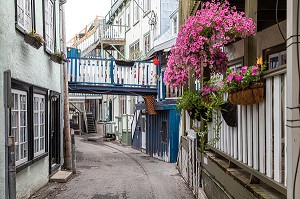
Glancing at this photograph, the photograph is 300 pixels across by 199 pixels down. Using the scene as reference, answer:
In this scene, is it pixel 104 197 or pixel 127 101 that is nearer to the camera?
pixel 104 197

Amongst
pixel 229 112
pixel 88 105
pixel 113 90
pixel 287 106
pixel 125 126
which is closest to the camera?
pixel 287 106

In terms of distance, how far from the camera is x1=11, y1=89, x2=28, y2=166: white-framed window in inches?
302

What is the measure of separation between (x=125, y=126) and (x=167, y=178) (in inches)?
545

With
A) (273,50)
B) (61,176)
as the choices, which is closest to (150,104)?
(61,176)

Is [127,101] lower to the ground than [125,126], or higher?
higher

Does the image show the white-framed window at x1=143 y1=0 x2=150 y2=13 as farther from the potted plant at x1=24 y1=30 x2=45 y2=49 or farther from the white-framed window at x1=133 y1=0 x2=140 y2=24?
the potted plant at x1=24 y1=30 x2=45 y2=49

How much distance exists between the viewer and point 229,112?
4.98 m

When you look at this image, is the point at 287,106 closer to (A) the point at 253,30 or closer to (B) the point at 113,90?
(A) the point at 253,30

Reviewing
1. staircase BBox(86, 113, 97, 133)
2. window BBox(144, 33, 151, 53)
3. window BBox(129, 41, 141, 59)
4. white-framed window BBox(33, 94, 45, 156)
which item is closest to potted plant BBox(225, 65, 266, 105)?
white-framed window BBox(33, 94, 45, 156)

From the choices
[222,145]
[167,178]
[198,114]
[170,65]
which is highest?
[170,65]

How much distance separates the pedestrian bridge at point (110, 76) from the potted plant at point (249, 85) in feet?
41.3

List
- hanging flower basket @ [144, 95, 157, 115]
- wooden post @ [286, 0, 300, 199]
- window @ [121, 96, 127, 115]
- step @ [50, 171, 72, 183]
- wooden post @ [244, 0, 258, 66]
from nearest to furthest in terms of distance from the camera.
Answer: wooden post @ [286, 0, 300, 199] → wooden post @ [244, 0, 258, 66] → step @ [50, 171, 72, 183] → hanging flower basket @ [144, 95, 157, 115] → window @ [121, 96, 127, 115]

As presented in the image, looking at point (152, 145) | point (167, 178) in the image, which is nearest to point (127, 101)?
point (152, 145)

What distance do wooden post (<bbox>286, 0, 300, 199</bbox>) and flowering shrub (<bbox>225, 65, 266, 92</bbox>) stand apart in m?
0.70
